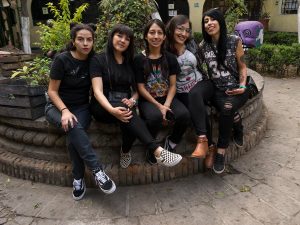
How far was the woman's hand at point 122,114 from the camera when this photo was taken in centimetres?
263

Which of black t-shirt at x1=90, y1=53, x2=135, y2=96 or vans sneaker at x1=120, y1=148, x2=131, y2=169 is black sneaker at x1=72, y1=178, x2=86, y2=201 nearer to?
vans sneaker at x1=120, y1=148, x2=131, y2=169

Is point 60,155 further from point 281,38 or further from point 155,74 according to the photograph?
point 281,38

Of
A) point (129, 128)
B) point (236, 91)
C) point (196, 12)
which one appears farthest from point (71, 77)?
point (196, 12)

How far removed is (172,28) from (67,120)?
1416 millimetres

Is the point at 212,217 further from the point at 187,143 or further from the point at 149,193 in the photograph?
the point at 187,143

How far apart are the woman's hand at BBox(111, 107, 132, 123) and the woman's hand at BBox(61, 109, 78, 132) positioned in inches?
14.6

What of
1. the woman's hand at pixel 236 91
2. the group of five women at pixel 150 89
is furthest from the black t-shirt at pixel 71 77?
the woman's hand at pixel 236 91

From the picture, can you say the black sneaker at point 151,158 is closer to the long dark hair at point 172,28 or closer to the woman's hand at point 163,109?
the woman's hand at point 163,109

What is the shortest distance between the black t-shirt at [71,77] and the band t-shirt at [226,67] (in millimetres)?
1311

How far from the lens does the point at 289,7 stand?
51.2ft

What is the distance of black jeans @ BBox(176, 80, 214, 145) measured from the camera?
115 inches

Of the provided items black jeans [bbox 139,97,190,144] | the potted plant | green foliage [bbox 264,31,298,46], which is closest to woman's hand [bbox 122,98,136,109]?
black jeans [bbox 139,97,190,144]

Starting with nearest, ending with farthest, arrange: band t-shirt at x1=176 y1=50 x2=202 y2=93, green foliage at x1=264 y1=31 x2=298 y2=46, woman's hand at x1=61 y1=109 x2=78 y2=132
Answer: woman's hand at x1=61 y1=109 x2=78 y2=132
band t-shirt at x1=176 y1=50 x2=202 y2=93
green foliage at x1=264 y1=31 x2=298 y2=46

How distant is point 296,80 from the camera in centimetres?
724
